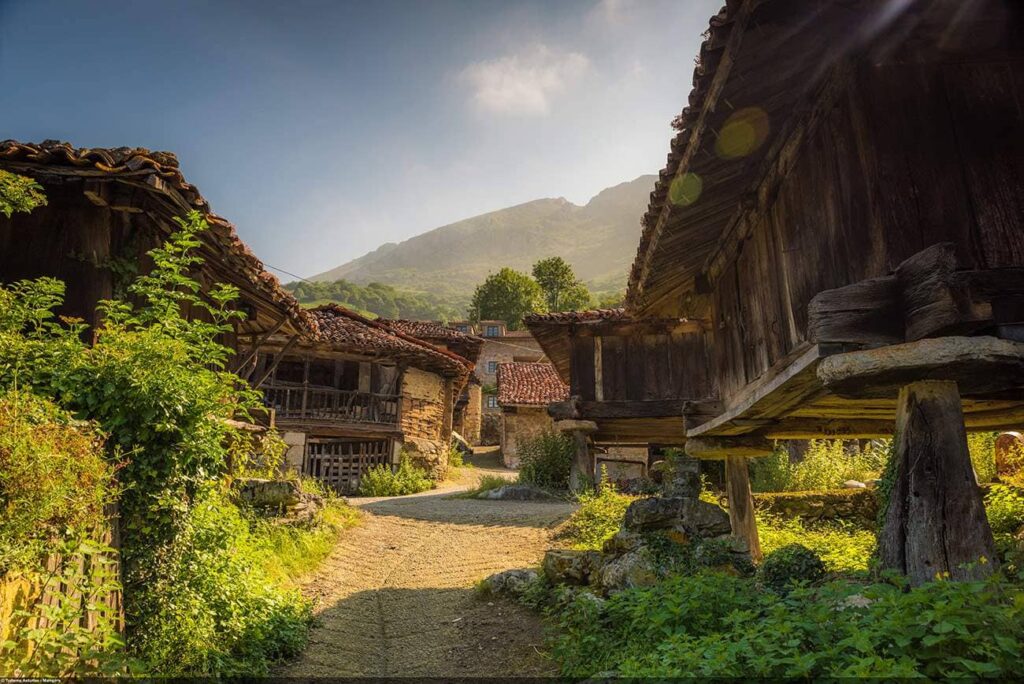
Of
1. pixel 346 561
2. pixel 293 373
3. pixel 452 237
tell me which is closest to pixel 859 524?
pixel 346 561

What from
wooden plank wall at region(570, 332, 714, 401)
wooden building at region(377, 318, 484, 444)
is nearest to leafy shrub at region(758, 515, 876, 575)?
wooden plank wall at region(570, 332, 714, 401)

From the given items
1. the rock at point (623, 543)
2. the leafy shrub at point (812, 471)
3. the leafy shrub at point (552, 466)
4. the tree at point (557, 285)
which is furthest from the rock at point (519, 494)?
the tree at point (557, 285)

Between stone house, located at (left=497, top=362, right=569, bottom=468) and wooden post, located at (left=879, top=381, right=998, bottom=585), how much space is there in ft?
61.0

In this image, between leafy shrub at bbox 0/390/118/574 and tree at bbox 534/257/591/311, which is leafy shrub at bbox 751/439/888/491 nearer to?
leafy shrub at bbox 0/390/118/574

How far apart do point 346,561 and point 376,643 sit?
2925 millimetres

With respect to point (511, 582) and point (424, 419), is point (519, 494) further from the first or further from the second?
point (511, 582)

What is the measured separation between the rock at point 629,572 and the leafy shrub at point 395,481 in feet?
36.4

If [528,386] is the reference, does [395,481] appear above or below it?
below

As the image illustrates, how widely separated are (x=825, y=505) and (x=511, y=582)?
22.3 ft

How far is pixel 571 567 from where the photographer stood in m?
5.89

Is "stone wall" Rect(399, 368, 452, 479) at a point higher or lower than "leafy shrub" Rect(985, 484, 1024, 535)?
higher

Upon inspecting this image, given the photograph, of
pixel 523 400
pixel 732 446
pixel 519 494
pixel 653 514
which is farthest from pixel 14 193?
pixel 523 400

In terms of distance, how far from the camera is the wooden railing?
15.8 metres

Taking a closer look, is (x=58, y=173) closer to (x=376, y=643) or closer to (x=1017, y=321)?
(x=376, y=643)
